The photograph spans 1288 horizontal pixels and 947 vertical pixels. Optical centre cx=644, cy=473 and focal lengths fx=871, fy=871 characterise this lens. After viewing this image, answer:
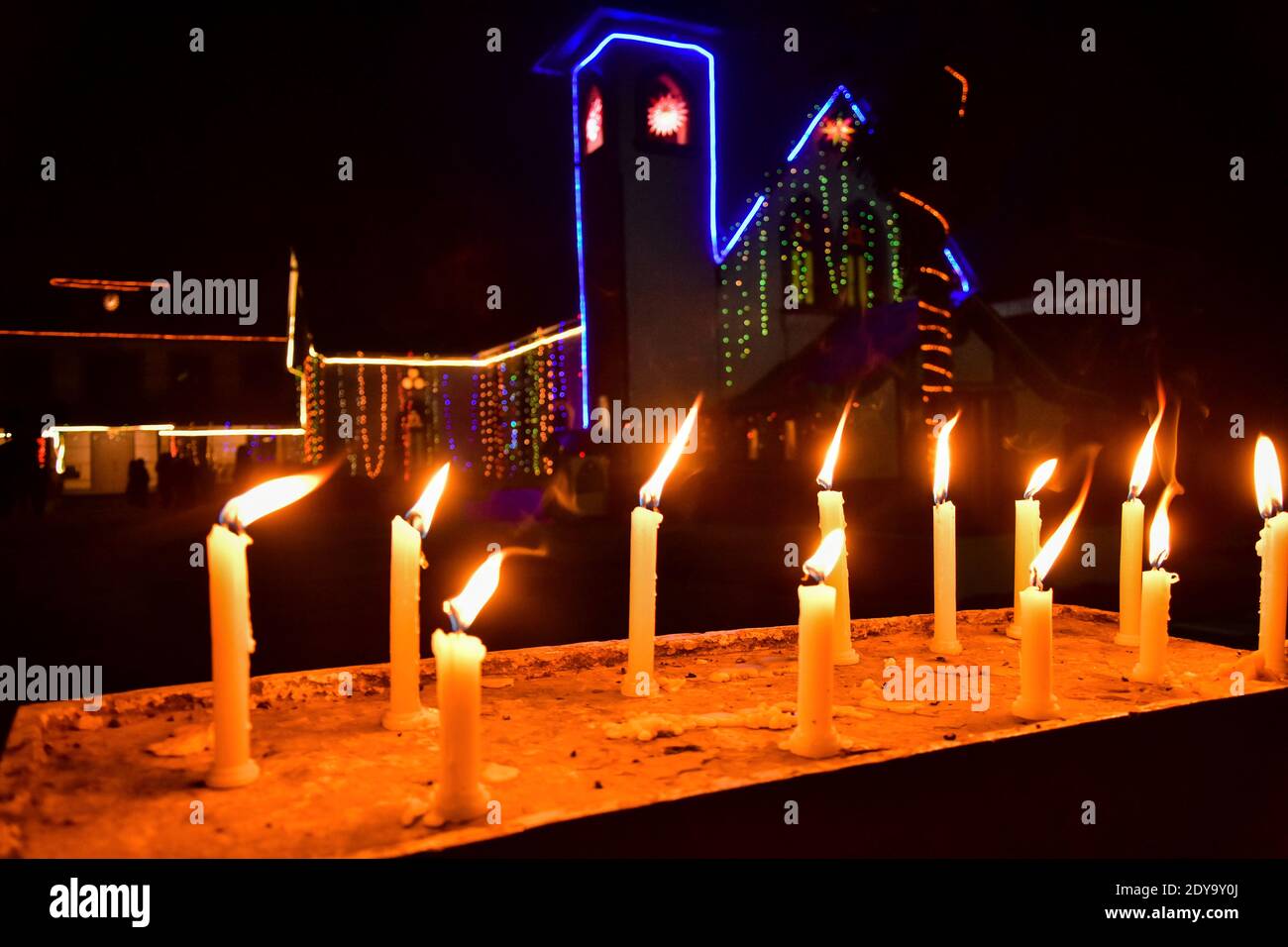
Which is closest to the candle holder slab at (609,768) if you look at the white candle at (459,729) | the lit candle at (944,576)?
the white candle at (459,729)

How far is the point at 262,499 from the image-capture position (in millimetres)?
1766

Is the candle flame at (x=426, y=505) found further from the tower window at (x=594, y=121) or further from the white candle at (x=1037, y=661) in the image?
the tower window at (x=594, y=121)

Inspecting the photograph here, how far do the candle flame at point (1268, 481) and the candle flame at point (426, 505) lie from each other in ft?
7.35

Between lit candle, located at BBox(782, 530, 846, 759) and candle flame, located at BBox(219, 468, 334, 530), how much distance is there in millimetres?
1059

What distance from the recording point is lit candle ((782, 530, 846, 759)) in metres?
1.76

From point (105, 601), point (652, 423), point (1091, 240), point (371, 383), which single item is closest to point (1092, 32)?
point (1091, 240)

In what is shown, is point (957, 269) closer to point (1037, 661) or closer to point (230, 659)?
point (1037, 661)

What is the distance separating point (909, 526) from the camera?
573 inches

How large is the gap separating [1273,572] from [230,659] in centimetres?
269

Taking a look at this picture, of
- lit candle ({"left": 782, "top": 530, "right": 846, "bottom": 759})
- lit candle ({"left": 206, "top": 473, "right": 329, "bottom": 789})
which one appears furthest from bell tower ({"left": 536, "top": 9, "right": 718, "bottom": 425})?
lit candle ({"left": 206, "top": 473, "right": 329, "bottom": 789})

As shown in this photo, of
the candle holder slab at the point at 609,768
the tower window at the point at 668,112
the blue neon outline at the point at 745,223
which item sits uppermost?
the tower window at the point at 668,112

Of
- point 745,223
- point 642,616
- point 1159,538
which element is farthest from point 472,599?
point 745,223

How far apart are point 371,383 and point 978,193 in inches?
925

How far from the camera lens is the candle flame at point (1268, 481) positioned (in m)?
2.45
